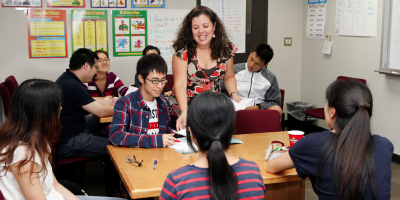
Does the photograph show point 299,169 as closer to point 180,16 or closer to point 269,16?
point 180,16

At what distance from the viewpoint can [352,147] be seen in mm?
1298

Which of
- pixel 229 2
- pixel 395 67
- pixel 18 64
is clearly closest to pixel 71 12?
pixel 18 64

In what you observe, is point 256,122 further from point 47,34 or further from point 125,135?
point 47,34

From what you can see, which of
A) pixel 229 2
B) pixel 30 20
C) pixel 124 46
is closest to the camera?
pixel 30 20

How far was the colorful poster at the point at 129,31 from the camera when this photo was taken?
463 cm

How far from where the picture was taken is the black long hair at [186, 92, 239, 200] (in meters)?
1.09

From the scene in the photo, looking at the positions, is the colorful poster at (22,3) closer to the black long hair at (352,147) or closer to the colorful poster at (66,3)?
the colorful poster at (66,3)

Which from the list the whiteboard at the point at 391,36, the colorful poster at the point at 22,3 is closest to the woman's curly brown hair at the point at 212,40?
the whiteboard at the point at 391,36

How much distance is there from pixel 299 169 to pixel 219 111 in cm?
53

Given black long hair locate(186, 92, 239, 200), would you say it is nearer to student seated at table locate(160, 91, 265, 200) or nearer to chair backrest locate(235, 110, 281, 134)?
student seated at table locate(160, 91, 265, 200)

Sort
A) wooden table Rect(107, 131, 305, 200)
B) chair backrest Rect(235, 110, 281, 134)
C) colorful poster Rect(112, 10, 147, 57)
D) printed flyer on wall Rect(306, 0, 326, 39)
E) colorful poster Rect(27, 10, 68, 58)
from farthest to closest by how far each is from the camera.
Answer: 1. printed flyer on wall Rect(306, 0, 326, 39)
2. colorful poster Rect(112, 10, 147, 57)
3. colorful poster Rect(27, 10, 68, 58)
4. chair backrest Rect(235, 110, 281, 134)
5. wooden table Rect(107, 131, 305, 200)

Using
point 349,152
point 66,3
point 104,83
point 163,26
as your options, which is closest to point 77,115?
point 104,83

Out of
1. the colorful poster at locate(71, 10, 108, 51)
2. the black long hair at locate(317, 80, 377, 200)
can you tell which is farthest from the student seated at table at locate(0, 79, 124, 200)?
the colorful poster at locate(71, 10, 108, 51)

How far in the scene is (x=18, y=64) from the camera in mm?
4344
